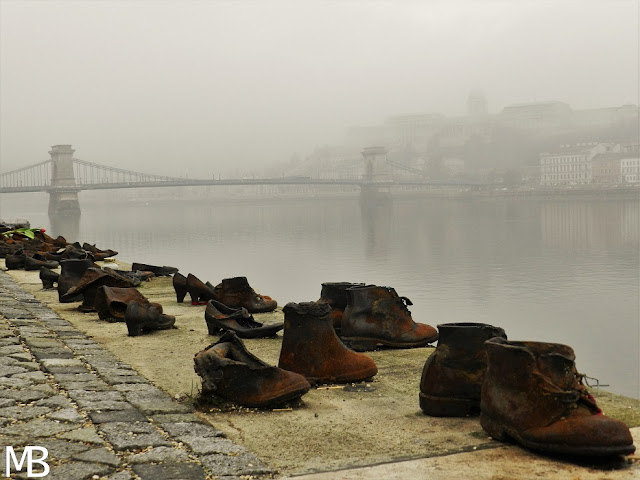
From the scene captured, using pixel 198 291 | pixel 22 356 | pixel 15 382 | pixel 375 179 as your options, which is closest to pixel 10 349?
pixel 22 356

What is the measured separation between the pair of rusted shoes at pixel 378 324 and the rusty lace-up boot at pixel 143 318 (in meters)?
1.26

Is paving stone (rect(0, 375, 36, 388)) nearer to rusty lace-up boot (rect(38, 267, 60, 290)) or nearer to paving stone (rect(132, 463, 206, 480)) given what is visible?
paving stone (rect(132, 463, 206, 480))

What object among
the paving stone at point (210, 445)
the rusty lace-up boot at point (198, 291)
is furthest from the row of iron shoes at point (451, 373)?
the rusty lace-up boot at point (198, 291)

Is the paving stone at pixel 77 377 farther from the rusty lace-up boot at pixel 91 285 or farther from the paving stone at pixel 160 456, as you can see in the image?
the rusty lace-up boot at pixel 91 285

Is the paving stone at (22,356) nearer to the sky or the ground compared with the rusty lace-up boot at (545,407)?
nearer to the ground

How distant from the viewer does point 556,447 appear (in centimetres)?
264

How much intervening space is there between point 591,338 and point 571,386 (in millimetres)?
7653

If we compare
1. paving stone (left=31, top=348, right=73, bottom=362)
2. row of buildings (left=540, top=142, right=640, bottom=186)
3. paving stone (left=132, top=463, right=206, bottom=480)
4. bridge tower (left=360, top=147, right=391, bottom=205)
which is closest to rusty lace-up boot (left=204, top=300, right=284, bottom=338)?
paving stone (left=31, top=348, right=73, bottom=362)

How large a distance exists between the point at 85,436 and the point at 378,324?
2.25m

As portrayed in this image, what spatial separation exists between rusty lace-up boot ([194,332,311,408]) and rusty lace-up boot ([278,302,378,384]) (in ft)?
1.30

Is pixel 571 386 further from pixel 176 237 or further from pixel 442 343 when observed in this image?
pixel 176 237

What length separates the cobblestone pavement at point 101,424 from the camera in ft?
8.32

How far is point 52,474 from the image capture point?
2.45 metres

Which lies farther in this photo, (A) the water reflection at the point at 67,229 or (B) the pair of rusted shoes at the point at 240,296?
(A) the water reflection at the point at 67,229
